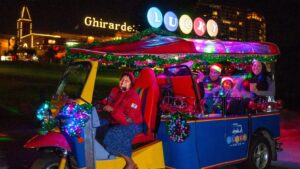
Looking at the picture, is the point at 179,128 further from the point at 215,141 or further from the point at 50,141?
the point at 50,141

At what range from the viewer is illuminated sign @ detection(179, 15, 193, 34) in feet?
45.3

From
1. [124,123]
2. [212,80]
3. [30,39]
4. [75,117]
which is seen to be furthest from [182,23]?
[30,39]

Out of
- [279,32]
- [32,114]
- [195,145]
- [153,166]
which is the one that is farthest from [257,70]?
[279,32]

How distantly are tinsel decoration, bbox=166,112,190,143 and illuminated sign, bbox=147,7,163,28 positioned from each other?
7.64 metres

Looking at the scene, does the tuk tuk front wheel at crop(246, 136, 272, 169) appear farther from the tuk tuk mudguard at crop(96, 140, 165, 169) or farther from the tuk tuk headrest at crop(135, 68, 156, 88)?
the tuk tuk headrest at crop(135, 68, 156, 88)

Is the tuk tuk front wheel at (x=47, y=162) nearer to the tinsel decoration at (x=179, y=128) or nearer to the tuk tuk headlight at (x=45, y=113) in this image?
the tuk tuk headlight at (x=45, y=113)

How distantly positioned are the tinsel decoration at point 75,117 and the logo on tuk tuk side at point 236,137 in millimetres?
2514

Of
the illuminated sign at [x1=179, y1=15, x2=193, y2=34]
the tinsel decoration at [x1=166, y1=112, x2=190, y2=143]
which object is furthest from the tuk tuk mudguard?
the illuminated sign at [x1=179, y1=15, x2=193, y2=34]

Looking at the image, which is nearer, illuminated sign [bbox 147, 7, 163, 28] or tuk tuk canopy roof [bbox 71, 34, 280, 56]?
tuk tuk canopy roof [bbox 71, 34, 280, 56]

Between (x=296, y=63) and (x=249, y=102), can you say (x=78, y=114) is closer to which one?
(x=249, y=102)

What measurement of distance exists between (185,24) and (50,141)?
31.3ft

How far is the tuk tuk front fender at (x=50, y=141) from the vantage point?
202 inches

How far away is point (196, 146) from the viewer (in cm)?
595

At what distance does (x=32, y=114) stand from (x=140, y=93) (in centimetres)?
975
